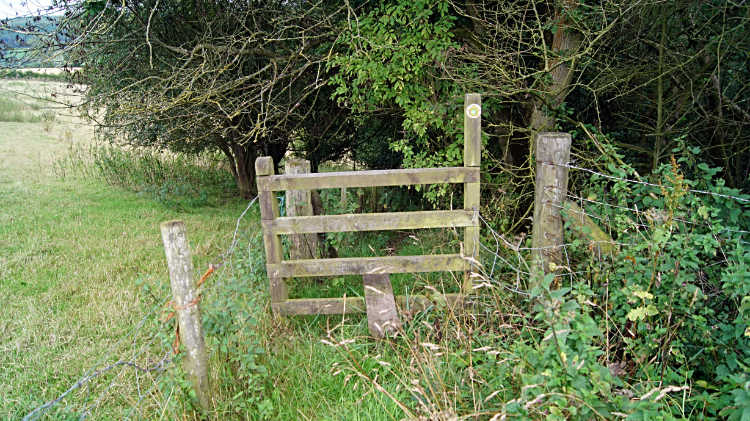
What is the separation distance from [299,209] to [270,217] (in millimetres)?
Result: 1428

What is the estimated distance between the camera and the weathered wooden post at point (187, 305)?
268 cm

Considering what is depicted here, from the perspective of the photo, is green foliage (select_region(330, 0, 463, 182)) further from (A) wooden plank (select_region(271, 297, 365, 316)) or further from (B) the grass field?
(A) wooden plank (select_region(271, 297, 365, 316))

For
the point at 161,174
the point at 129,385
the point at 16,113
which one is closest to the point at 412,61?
the point at 129,385

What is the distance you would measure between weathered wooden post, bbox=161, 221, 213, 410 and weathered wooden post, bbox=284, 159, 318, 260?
2.53 metres

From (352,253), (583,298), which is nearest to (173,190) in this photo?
(352,253)

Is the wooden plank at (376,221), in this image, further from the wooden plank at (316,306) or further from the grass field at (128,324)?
the wooden plank at (316,306)

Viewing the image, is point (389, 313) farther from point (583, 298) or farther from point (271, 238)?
point (583, 298)

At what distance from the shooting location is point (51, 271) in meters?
6.23

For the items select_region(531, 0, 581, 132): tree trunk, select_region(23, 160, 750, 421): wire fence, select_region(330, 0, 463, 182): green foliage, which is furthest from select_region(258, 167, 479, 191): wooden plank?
select_region(531, 0, 581, 132): tree trunk

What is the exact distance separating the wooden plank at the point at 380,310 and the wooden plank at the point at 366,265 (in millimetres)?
179

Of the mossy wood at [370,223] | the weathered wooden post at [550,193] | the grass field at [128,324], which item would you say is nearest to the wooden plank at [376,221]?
the mossy wood at [370,223]

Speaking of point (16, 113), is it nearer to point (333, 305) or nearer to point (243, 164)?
point (243, 164)

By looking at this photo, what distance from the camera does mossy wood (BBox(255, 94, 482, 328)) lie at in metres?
3.96

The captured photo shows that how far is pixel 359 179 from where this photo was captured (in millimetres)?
3957
